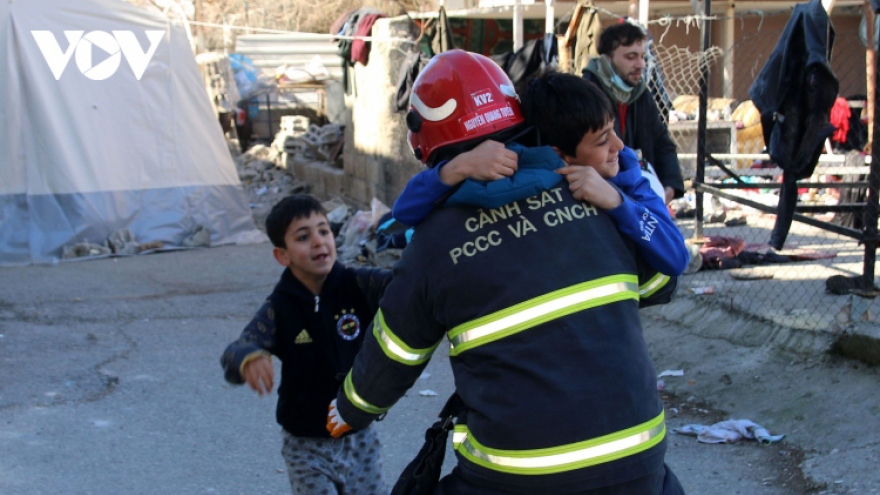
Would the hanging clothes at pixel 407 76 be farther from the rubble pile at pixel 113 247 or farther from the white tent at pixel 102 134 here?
the rubble pile at pixel 113 247

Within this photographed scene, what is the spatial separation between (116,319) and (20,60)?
408cm

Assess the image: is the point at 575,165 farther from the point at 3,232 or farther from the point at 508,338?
the point at 3,232

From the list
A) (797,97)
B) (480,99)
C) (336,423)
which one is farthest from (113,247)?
(480,99)

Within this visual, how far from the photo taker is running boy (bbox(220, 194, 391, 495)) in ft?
9.73

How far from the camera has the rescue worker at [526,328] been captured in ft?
6.09

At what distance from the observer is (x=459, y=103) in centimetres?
203

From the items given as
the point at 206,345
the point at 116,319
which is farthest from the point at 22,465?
the point at 116,319

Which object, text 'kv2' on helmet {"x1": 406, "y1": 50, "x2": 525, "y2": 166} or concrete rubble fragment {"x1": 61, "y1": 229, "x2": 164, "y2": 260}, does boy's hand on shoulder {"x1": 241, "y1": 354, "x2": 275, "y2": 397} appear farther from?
concrete rubble fragment {"x1": 61, "y1": 229, "x2": 164, "y2": 260}

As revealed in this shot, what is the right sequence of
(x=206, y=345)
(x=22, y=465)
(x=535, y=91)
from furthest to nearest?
(x=206, y=345) < (x=22, y=465) < (x=535, y=91)

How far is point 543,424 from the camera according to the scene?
185 centimetres

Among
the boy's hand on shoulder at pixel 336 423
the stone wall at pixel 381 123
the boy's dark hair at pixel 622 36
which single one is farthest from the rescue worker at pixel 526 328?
the stone wall at pixel 381 123

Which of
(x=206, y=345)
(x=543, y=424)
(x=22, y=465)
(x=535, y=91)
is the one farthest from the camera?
(x=206, y=345)

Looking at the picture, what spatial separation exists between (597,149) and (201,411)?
3840 millimetres

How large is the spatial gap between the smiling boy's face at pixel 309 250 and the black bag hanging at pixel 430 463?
0.98 m
